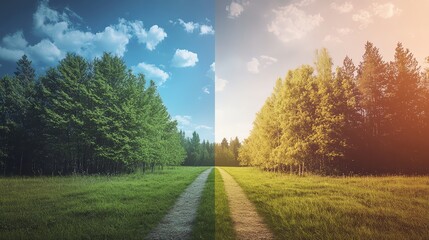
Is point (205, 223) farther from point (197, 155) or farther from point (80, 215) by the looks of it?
point (197, 155)

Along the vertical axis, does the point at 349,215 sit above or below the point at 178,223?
above

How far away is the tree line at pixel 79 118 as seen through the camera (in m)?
33.5

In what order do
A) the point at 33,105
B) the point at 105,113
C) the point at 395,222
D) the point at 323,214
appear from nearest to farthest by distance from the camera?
the point at 395,222, the point at 323,214, the point at 105,113, the point at 33,105

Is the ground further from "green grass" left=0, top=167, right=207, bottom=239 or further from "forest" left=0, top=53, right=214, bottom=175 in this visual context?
"forest" left=0, top=53, right=214, bottom=175

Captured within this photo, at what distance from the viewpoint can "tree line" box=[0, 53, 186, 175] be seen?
1320 inches

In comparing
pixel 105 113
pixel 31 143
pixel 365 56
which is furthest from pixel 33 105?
pixel 365 56

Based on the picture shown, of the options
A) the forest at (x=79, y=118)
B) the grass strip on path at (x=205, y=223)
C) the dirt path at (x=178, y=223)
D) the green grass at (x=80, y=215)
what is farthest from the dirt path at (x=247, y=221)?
the forest at (x=79, y=118)

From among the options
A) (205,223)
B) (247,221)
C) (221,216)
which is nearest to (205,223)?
(205,223)

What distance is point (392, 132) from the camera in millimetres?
36062

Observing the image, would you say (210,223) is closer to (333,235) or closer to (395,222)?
(333,235)

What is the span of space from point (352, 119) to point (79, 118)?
3214 cm

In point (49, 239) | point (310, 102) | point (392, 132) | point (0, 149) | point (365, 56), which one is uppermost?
point (365, 56)

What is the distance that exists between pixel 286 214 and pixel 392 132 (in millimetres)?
30976

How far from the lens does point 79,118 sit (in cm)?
3403
